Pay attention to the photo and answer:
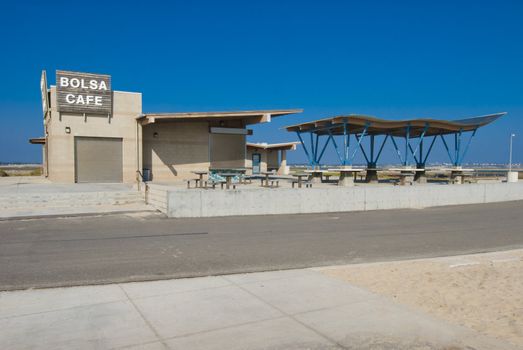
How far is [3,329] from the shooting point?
4500 mm

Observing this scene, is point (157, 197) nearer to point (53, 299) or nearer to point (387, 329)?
point (53, 299)

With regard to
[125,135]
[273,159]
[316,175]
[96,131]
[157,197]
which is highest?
[96,131]

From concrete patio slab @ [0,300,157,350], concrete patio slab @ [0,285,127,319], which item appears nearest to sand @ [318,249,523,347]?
concrete patio slab @ [0,300,157,350]

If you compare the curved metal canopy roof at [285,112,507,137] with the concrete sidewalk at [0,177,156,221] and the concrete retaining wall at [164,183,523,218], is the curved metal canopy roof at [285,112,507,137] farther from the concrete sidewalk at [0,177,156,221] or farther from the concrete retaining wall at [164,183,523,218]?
the concrete sidewalk at [0,177,156,221]

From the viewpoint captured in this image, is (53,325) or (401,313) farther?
(401,313)

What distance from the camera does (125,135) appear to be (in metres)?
23.9

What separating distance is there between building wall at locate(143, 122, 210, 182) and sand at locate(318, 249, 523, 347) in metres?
19.8

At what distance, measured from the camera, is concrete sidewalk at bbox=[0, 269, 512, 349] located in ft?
13.8

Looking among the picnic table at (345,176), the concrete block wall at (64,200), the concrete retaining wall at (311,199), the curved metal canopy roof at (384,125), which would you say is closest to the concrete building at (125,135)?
the curved metal canopy roof at (384,125)

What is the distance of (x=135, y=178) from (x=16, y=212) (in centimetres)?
1023

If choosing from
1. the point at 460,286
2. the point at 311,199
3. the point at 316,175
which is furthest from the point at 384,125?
the point at 460,286

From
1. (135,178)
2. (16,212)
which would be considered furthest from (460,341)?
(135,178)

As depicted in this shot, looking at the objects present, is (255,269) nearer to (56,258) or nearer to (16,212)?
(56,258)

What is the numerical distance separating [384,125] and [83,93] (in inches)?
735
